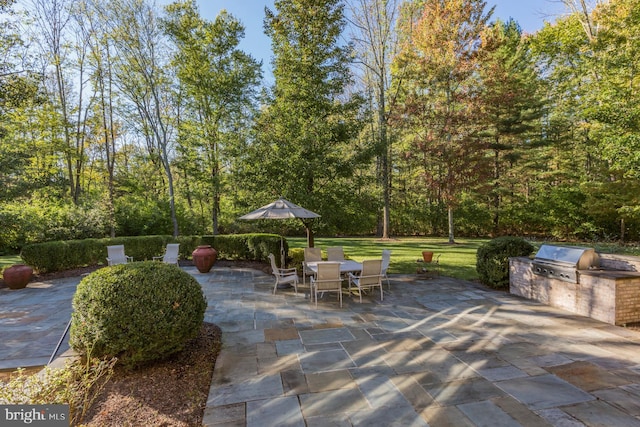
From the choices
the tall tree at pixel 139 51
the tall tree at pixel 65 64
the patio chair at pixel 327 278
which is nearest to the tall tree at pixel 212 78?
the tall tree at pixel 139 51

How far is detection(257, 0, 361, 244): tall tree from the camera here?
868 cm

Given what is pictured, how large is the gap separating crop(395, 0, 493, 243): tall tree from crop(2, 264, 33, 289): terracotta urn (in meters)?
15.6

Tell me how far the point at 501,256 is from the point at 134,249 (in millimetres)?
11094

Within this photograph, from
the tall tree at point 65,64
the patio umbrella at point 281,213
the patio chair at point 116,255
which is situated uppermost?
the tall tree at point 65,64

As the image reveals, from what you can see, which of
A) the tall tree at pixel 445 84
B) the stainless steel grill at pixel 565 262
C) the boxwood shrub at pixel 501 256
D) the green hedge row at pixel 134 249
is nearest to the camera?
the stainless steel grill at pixel 565 262

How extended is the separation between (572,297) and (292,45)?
29.6ft

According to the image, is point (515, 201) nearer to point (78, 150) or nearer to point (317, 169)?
point (317, 169)

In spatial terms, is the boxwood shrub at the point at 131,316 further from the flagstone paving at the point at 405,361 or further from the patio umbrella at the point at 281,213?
the patio umbrella at the point at 281,213

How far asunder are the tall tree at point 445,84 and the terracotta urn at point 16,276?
15.6 metres

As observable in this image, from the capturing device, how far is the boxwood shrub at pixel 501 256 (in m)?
6.91

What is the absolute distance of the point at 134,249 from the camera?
1047 centimetres

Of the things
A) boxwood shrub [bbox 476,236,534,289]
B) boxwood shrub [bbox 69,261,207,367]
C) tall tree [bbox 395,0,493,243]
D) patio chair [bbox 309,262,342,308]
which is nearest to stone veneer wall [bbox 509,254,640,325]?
boxwood shrub [bbox 476,236,534,289]

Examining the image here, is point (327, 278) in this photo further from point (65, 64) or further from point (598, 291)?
point (65, 64)

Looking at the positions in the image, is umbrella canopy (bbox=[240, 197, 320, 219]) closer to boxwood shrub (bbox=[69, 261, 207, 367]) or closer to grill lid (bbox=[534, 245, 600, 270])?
boxwood shrub (bbox=[69, 261, 207, 367])
